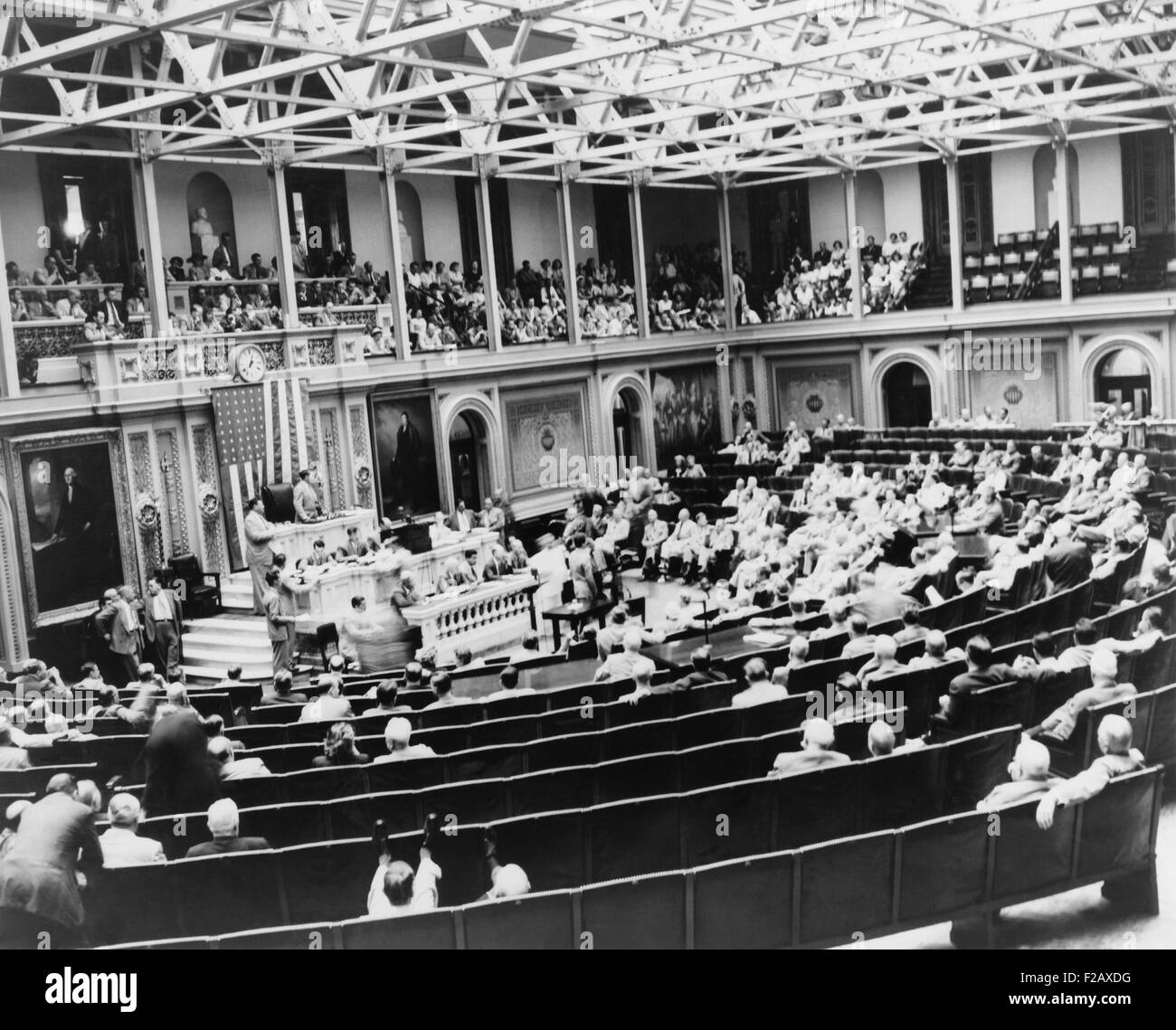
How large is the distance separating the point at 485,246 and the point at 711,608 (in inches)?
470

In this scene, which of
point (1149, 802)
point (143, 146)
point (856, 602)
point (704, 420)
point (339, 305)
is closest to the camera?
point (1149, 802)

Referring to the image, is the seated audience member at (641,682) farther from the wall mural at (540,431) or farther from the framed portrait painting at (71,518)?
the wall mural at (540,431)

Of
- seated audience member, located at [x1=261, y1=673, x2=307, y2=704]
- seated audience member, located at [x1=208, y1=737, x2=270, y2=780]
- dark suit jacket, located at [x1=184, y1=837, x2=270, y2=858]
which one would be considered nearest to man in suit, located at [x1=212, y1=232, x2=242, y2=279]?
seated audience member, located at [x1=261, y1=673, x2=307, y2=704]

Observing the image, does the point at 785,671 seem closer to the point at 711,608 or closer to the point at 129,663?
the point at 711,608

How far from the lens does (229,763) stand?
8930 millimetres

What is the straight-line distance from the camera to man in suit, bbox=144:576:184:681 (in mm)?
17125

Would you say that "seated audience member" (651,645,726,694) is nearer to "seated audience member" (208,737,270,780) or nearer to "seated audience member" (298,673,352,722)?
"seated audience member" (298,673,352,722)

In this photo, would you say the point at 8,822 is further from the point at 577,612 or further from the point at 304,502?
the point at 304,502

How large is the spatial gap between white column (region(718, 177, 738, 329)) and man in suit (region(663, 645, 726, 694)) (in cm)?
2175

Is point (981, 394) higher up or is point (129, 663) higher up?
point (981, 394)

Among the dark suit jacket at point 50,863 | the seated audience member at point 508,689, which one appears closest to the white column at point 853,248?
the seated audience member at point 508,689
